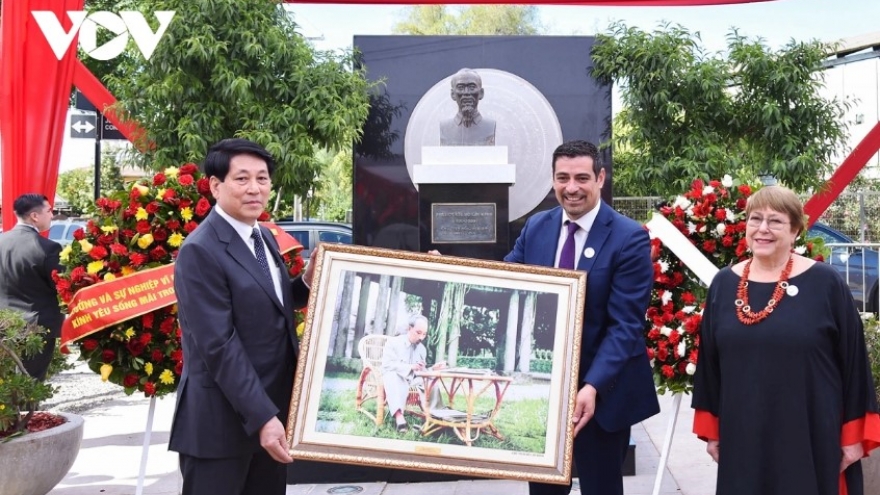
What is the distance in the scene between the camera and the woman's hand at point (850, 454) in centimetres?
295

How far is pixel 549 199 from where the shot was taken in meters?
7.09

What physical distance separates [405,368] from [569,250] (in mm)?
781

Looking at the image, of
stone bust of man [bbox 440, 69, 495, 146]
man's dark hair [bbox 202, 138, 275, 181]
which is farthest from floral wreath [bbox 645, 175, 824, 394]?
man's dark hair [bbox 202, 138, 275, 181]

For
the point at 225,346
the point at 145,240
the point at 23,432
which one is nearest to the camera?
the point at 225,346

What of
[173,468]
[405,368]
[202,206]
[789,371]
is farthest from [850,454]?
[173,468]

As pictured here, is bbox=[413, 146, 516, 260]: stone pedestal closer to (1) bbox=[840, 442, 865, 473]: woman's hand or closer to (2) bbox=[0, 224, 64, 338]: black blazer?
(2) bbox=[0, 224, 64, 338]: black blazer

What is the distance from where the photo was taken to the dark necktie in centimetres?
288

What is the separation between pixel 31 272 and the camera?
6.46 meters

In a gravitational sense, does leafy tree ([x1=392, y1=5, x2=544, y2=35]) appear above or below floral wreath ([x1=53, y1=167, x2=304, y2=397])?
above

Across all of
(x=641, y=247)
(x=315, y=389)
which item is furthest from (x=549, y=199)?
(x=315, y=389)

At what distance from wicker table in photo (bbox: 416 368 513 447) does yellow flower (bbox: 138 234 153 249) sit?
1.86m

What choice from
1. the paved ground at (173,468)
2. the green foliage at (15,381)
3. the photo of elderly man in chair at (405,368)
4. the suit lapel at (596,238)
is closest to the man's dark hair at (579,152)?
the suit lapel at (596,238)

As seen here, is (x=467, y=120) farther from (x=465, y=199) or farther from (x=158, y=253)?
(x=158, y=253)

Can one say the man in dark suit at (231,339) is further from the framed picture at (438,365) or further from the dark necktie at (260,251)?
the framed picture at (438,365)
